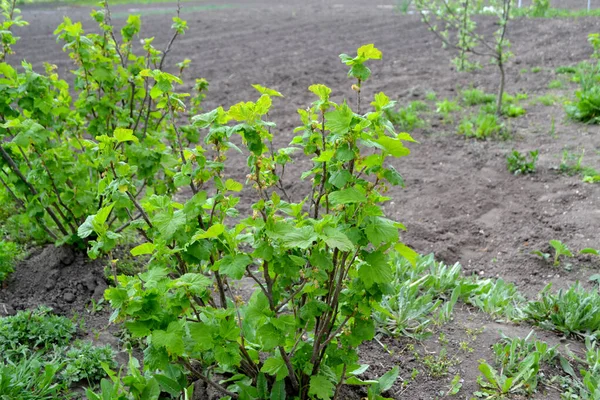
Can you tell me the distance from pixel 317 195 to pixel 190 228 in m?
0.55

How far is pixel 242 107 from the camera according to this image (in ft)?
6.64

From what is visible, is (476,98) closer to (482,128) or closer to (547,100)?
(547,100)

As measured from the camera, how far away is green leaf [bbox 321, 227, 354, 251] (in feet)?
5.93

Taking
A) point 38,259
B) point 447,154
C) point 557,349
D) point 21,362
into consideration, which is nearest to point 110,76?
point 38,259

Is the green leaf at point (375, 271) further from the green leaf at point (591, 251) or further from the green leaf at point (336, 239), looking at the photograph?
the green leaf at point (591, 251)

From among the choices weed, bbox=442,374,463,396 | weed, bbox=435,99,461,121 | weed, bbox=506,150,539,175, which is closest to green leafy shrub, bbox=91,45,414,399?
weed, bbox=442,374,463,396

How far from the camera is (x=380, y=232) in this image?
6.39 feet

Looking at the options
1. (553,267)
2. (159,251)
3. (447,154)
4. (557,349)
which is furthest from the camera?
(447,154)

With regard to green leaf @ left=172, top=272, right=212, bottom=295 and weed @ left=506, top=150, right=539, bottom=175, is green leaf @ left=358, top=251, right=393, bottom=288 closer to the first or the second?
green leaf @ left=172, top=272, right=212, bottom=295

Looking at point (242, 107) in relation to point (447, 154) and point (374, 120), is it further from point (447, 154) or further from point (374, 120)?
point (447, 154)

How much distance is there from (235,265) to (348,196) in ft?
1.54

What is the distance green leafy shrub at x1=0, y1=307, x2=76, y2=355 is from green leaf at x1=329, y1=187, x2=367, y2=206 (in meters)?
1.94

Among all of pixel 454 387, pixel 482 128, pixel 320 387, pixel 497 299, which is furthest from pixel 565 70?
pixel 320 387

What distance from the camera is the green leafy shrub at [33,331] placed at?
2947 millimetres
